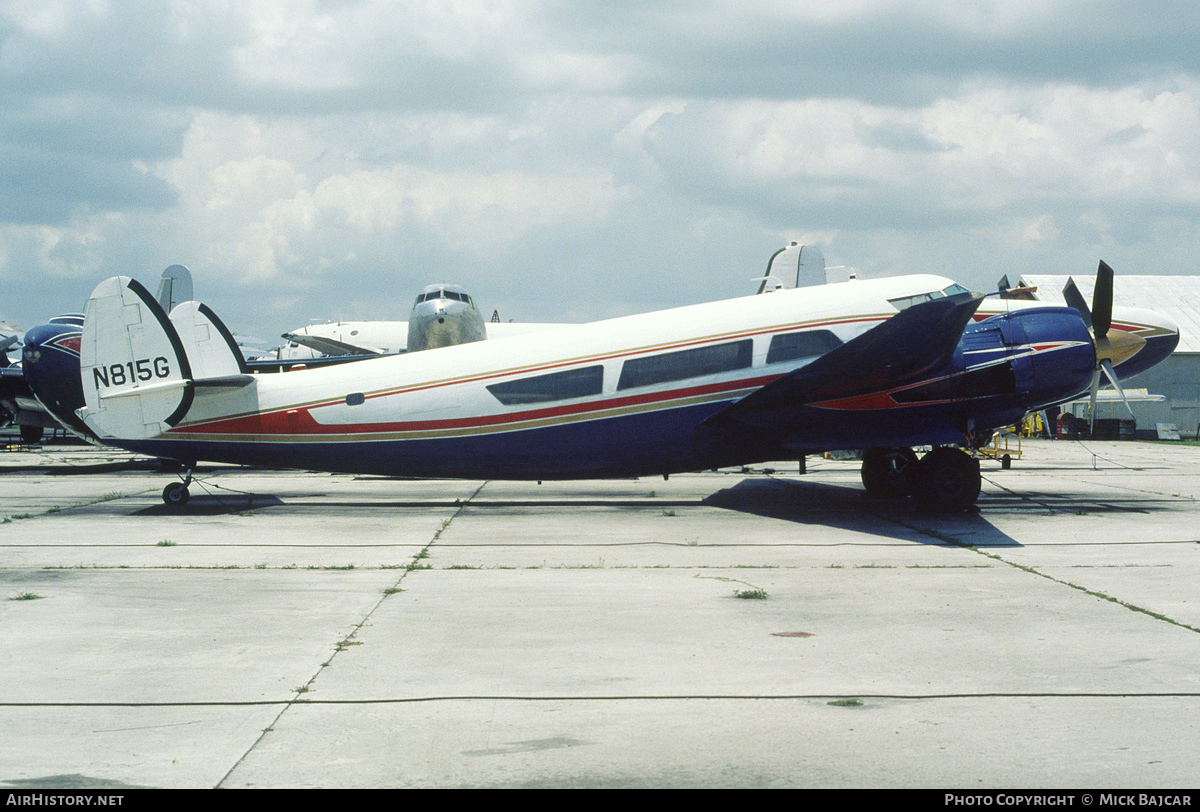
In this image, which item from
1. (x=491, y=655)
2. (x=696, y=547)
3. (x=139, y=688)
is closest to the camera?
(x=139, y=688)

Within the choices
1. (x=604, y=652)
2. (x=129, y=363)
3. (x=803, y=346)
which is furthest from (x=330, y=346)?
(x=604, y=652)

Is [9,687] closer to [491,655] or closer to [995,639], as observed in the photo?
[491,655]

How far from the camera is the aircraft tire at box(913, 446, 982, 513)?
18.0m

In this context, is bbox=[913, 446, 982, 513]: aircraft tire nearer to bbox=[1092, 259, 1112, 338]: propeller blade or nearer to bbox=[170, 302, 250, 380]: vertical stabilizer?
bbox=[1092, 259, 1112, 338]: propeller blade

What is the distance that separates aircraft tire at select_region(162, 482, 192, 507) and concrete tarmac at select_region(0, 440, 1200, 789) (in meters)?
2.24

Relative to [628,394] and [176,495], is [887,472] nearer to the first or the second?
[628,394]

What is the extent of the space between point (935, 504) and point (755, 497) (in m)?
4.41

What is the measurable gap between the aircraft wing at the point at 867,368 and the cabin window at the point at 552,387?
7.47 feet

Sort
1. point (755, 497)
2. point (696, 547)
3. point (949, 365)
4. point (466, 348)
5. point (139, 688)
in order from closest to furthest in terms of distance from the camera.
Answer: point (139, 688) < point (696, 547) < point (949, 365) < point (466, 348) < point (755, 497)

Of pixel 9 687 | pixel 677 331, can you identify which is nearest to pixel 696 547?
pixel 677 331

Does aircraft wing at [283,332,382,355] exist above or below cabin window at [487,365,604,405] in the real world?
above

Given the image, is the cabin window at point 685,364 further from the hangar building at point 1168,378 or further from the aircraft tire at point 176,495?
the hangar building at point 1168,378

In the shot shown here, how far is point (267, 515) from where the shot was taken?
18875 mm

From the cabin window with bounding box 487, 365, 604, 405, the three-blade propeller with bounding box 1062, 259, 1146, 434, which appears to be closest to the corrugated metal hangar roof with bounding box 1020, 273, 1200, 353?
the three-blade propeller with bounding box 1062, 259, 1146, 434
